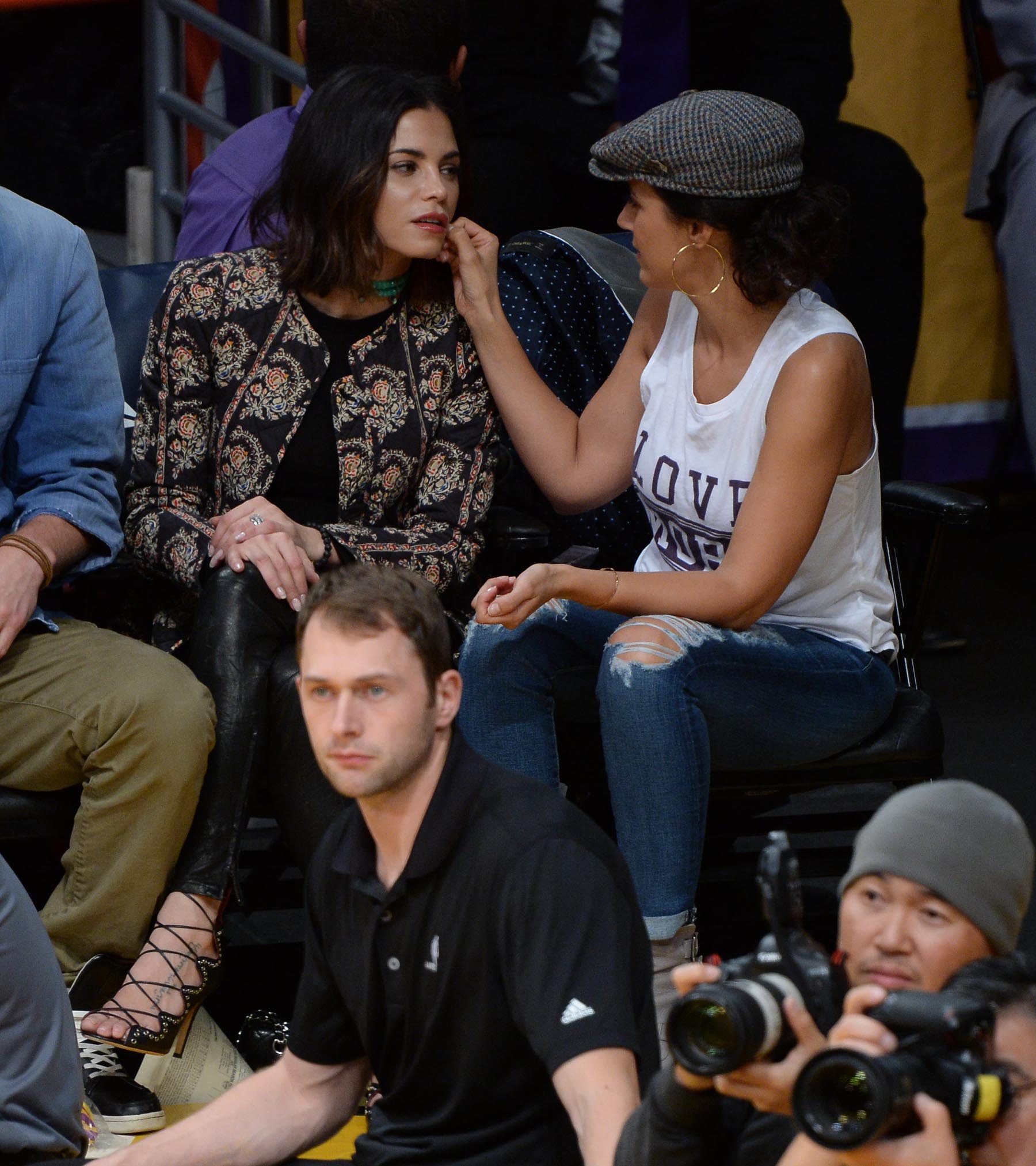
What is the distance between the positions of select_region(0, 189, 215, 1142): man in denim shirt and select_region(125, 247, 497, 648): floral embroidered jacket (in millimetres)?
84

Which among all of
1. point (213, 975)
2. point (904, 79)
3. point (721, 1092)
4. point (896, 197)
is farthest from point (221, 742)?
point (904, 79)

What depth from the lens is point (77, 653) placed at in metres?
2.62

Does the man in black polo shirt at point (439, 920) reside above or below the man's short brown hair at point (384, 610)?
below

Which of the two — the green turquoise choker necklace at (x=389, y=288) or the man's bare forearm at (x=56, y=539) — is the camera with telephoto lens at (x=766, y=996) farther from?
the green turquoise choker necklace at (x=389, y=288)

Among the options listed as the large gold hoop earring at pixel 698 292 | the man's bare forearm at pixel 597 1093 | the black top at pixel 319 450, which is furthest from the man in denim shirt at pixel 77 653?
the man's bare forearm at pixel 597 1093

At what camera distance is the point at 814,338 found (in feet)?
8.50

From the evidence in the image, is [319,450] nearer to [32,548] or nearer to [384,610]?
[32,548]

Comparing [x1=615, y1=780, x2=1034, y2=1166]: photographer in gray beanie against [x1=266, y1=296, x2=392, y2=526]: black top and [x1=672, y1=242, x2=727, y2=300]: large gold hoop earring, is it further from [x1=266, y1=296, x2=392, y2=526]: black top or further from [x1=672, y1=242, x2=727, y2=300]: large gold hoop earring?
[x1=266, y1=296, x2=392, y2=526]: black top

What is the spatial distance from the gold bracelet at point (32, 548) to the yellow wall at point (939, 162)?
309 cm

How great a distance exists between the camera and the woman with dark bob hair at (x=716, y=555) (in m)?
2.44

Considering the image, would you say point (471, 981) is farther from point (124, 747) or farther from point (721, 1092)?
point (124, 747)

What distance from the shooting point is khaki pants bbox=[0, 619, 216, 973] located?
2506 mm

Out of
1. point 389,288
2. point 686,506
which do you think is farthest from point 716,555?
point 389,288

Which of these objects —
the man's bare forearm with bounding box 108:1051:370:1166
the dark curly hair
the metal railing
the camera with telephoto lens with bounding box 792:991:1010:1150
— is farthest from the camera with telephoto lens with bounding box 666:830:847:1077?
the metal railing
